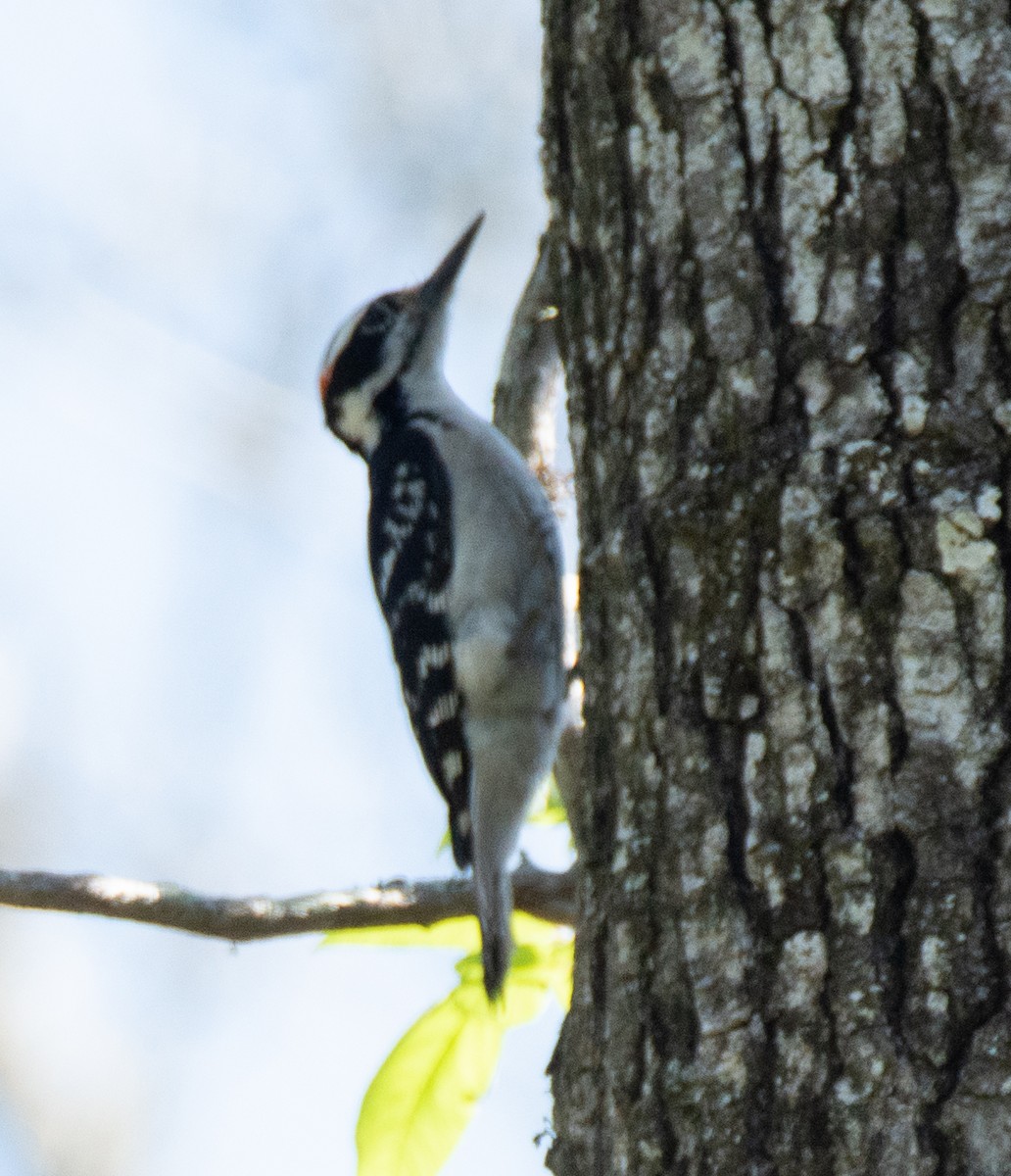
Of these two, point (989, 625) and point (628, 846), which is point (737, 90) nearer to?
point (989, 625)

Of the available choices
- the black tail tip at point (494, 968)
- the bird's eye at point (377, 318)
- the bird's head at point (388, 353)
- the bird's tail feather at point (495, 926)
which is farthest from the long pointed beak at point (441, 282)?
the black tail tip at point (494, 968)

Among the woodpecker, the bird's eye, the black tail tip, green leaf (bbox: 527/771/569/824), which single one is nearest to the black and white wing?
the woodpecker

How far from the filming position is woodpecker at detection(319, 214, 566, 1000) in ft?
12.9

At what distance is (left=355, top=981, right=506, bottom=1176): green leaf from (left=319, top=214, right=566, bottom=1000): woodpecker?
3.09ft

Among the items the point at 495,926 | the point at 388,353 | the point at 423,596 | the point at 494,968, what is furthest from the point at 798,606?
the point at 388,353

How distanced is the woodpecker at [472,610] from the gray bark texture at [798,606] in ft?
5.70

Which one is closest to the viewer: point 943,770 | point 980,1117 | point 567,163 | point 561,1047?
point 980,1117

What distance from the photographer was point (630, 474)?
6.82 ft

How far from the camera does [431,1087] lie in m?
2.67

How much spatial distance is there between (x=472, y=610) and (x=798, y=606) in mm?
2352

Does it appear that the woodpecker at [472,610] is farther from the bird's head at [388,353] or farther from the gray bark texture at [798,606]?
the gray bark texture at [798,606]

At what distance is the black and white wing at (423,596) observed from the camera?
13.5ft

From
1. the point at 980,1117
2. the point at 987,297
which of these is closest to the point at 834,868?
the point at 980,1117

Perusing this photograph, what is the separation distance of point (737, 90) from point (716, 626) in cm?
76
